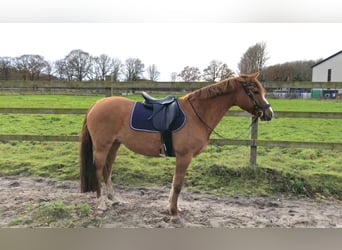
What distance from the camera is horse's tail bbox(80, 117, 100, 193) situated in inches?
97.3

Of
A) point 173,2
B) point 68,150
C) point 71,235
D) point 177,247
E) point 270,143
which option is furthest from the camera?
point 68,150

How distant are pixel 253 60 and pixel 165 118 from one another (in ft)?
2.97

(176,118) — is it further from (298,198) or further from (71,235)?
(298,198)

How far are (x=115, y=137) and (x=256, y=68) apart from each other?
133 centimetres

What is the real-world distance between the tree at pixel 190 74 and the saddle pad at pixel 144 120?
0.70 meters

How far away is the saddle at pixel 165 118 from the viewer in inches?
88.5

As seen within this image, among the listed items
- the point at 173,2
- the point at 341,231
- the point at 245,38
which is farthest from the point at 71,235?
the point at 341,231

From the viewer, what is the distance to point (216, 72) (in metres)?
2.81

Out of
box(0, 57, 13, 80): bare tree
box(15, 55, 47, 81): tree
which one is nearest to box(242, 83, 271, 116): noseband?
box(15, 55, 47, 81): tree

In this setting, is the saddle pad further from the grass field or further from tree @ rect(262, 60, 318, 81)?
tree @ rect(262, 60, 318, 81)

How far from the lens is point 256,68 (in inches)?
99.7

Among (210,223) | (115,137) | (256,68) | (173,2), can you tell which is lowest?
(210,223)

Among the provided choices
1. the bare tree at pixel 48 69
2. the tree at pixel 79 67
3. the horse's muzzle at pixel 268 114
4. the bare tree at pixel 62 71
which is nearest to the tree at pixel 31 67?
the bare tree at pixel 48 69

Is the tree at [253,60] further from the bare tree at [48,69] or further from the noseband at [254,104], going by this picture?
the bare tree at [48,69]
